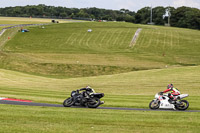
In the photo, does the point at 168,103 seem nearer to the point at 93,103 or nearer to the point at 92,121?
the point at 93,103

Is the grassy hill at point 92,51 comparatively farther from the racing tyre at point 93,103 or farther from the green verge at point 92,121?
the green verge at point 92,121

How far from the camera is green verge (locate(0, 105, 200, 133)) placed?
15672mm

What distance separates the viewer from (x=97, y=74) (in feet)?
203

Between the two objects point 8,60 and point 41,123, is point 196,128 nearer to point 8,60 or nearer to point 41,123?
point 41,123

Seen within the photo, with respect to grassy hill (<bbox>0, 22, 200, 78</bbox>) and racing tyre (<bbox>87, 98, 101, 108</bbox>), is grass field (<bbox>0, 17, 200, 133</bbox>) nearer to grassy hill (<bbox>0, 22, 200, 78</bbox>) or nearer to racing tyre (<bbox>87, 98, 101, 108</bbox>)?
grassy hill (<bbox>0, 22, 200, 78</bbox>)

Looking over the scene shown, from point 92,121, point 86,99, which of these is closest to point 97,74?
point 86,99

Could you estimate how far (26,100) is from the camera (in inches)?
1009

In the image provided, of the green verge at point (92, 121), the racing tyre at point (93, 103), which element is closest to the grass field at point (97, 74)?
the green verge at point (92, 121)

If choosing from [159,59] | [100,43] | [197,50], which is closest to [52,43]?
[100,43]

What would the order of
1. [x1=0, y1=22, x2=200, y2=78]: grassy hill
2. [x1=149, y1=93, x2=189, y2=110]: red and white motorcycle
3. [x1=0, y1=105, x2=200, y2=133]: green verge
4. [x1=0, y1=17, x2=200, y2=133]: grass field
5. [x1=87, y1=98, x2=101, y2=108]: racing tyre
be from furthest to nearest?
1. [x1=0, y1=22, x2=200, y2=78]: grassy hill
2. [x1=87, y1=98, x2=101, y2=108]: racing tyre
3. [x1=149, y1=93, x2=189, y2=110]: red and white motorcycle
4. [x1=0, y1=17, x2=200, y2=133]: grass field
5. [x1=0, y1=105, x2=200, y2=133]: green verge

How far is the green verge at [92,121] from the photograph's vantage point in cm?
1567

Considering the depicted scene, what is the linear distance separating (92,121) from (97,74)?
146ft

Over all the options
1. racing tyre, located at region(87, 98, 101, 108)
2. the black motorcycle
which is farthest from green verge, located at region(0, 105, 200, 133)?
the black motorcycle

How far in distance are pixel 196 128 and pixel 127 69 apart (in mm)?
48793
